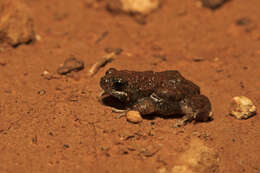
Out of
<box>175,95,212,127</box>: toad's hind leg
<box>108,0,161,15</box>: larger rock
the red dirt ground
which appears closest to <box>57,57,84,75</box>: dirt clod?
the red dirt ground

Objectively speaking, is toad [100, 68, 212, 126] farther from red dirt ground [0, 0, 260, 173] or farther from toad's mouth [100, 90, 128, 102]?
red dirt ground [0, 0, 260, 173]

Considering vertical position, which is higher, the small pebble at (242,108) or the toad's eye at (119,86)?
the toad's eye at (119,86)

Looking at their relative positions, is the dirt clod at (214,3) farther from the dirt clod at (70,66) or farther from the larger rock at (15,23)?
the larger rock at (15,23)

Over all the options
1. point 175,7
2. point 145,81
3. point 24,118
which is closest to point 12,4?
point 24,118

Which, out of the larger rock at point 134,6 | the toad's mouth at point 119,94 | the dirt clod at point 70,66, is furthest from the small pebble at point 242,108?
the larger rock at point 134,6

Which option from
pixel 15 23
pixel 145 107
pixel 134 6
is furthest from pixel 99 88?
pixel 134 6

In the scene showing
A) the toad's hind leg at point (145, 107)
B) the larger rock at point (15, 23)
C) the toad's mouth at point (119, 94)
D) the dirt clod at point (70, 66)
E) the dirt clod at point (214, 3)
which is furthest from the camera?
the dirt clod at point (214, 3)
